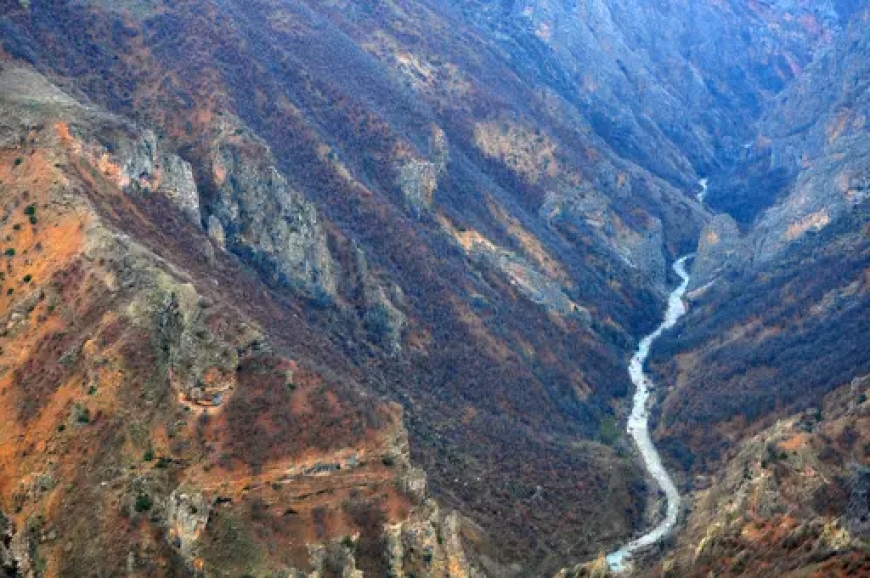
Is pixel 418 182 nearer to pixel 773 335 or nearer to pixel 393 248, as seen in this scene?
pixel 393 248

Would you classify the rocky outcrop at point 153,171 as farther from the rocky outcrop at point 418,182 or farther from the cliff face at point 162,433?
the rocky outcrop at point 418,182

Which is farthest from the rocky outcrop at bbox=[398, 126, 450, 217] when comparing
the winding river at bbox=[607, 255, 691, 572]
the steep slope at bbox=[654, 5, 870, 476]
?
the steep slope at bbox=[654, 5, 870, 476]

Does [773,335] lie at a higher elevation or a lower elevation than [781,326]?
lower

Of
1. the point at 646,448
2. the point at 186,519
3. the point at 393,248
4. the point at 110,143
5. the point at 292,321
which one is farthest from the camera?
the point at 393,248

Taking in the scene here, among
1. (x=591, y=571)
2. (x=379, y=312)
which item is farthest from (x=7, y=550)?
(x=379, y=312)

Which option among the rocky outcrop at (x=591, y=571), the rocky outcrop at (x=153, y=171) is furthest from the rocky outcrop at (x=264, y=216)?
the rocky outcrop at (x=591, y=571)

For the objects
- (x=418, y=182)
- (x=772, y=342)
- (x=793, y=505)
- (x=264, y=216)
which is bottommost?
(x=418, y=182)

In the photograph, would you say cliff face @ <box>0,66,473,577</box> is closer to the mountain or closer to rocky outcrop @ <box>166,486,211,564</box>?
rocky outcrop @ <box>166,486,211,564</box>
